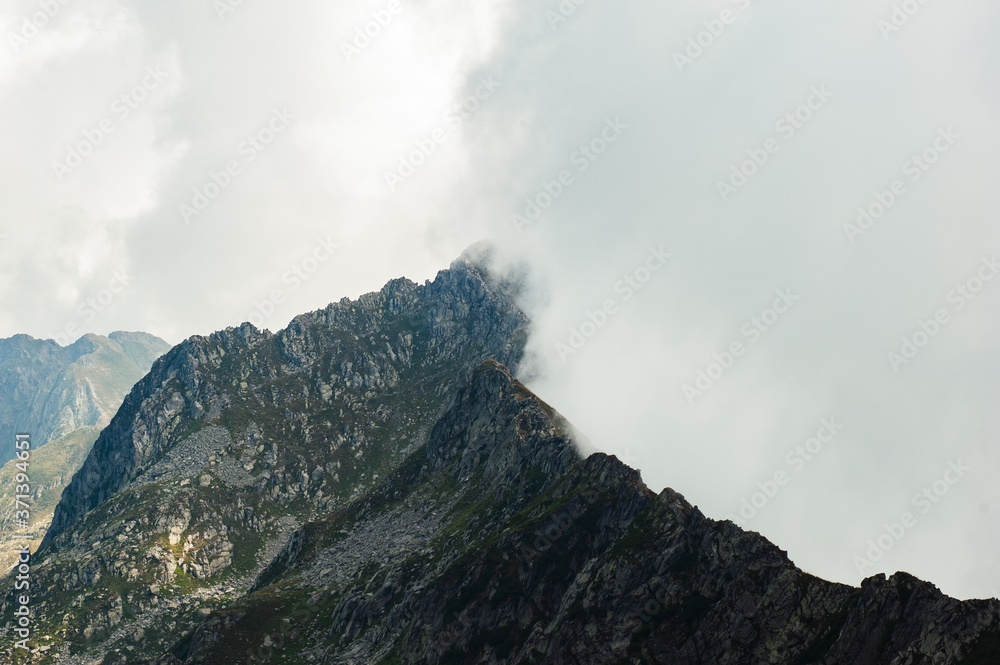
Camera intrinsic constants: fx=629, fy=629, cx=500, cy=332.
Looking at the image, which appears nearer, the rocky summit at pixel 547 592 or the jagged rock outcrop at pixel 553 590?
the jagged rock outcrop at pixel 553 590

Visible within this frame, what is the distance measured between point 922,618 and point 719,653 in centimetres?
2265

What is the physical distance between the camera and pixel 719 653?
73812 millimetres

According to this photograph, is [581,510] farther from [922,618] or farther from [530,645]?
[922,618]

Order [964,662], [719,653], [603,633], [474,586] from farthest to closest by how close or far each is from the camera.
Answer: [474,586] → [603,633] → [719,653] → [964,662]

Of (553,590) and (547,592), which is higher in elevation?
(553,590)

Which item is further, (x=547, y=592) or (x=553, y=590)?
(x=547, y=592)

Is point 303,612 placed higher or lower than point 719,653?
lower

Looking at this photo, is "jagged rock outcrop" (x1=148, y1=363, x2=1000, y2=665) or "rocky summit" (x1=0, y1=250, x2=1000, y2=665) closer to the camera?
"jagged rock outcrop" (x1=148, y1=363, x2=1000, y2=665)

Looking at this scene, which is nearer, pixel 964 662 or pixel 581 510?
pixel 964 662

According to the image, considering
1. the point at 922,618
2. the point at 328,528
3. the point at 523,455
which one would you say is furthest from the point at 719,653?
the point at 328,528

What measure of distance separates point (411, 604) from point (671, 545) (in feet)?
192

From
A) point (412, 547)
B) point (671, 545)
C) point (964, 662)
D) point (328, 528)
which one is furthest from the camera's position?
point (328, 528)

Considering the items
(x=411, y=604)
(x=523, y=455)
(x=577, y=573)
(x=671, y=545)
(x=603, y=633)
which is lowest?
(x=411, y=604)

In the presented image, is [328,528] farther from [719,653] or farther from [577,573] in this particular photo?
→ [719,653]
